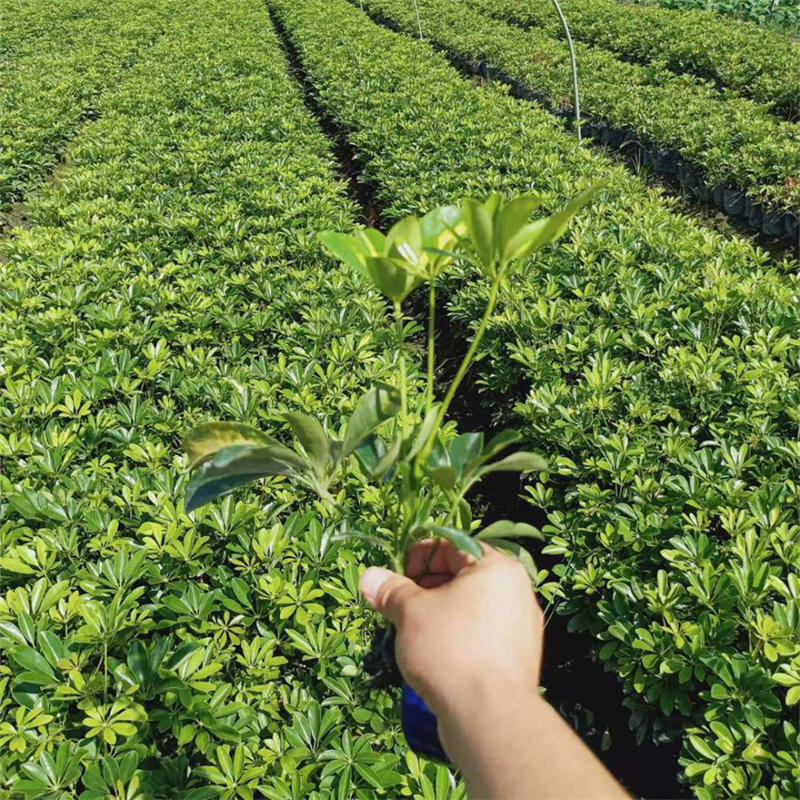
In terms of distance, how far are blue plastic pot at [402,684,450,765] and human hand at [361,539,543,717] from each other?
0.07 meters

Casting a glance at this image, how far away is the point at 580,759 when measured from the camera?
24.7 inches

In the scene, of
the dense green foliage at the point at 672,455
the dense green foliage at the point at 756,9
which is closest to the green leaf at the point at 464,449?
the dense green foliage at the point at 672,455

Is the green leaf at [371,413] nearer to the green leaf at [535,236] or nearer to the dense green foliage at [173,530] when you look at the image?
the green leaf at [535,236]

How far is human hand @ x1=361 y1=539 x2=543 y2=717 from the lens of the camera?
28.7 inches

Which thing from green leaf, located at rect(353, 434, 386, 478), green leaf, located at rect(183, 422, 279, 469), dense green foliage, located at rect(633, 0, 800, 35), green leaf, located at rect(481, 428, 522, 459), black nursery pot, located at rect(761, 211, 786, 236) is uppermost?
dense green foliage, located at rect(633, 0, 800, 35)

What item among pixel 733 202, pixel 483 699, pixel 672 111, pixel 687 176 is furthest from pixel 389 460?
pixel 672 111

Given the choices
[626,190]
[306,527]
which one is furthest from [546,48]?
[306,527]

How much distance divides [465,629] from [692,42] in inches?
450

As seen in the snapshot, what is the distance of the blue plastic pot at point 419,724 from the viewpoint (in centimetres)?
83

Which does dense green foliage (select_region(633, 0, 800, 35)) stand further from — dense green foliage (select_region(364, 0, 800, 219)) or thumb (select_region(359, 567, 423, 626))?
thumb (select_region(359, 567, 423, 626))

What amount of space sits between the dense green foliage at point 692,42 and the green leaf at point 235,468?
316 inches

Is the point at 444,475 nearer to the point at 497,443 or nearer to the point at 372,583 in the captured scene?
the point at 497,443

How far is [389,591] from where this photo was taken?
2.72 ft

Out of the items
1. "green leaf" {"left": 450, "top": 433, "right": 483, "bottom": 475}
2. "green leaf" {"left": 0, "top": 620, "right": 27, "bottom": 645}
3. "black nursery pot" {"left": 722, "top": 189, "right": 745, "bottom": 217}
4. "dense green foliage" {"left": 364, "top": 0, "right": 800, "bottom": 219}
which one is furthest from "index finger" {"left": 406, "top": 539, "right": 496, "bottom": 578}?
"black nursery pot" {"left": 722, "top": 189, "right": 745, "bottom": 217}
